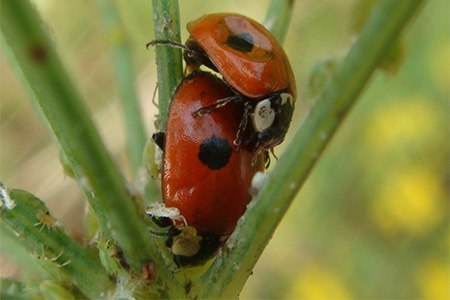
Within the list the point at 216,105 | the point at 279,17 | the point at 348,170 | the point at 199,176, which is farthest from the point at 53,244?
the point at 348,170

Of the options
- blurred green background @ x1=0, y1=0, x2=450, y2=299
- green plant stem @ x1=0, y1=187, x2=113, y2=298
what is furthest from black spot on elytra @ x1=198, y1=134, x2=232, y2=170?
blurred green background @ x1=0, y1=0, x2=450, y2=299

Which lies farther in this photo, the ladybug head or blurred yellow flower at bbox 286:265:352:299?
blurred yellow flower at bbox 286:265:352:299

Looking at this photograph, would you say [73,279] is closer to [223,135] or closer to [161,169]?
[161,169]

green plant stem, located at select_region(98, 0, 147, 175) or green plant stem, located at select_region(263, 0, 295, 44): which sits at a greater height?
green plant stem, located at select_region(263, 0, 295, 44)

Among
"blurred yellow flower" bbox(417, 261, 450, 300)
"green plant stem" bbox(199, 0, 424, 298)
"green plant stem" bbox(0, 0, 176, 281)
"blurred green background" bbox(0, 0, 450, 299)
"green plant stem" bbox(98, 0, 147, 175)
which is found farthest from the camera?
"blurred green background" bbox(0, 0, 450, 299)

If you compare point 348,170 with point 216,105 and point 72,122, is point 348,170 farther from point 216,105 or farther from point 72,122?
point 72,122

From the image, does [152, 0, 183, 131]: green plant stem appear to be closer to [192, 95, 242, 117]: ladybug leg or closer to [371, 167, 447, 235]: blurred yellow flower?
[192, 95, 242, 117]: ladybug leg

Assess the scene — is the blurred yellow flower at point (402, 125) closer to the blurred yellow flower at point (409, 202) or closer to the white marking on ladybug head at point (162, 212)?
the blurred yellow flower at point (409, 202)

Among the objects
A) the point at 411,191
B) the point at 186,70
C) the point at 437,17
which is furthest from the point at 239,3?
the point at 186,70
